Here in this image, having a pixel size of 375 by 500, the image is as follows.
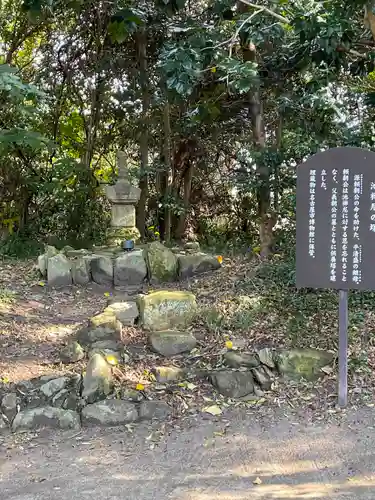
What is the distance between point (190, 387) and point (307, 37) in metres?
3.08

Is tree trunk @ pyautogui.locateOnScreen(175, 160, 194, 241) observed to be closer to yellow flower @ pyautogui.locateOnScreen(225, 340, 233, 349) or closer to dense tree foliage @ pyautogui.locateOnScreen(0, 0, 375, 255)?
dense tree foliage @ pyautogui.locateOnScreen(0, 0, 375, 255)

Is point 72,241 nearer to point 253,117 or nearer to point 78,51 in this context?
point 78,51

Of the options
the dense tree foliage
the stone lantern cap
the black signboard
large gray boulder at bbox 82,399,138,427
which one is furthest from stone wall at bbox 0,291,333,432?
the stone lantern cap

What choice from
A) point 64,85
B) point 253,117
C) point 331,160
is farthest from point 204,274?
point 64,85

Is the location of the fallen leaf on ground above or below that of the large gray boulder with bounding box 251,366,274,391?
below

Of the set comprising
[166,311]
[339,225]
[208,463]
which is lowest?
[208,463]

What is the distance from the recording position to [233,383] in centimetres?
395

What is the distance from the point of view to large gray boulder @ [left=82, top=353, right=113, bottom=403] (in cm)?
369

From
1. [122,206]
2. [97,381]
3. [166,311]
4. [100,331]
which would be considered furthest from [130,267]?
[97,381]

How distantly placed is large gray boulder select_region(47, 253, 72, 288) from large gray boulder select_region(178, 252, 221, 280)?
56.2 inches

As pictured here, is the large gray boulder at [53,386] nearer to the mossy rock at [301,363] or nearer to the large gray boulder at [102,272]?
the mossy rock at [301,363]

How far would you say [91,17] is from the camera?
913cm

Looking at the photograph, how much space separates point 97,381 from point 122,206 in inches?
176

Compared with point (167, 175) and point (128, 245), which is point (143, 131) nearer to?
point (167, 175)
